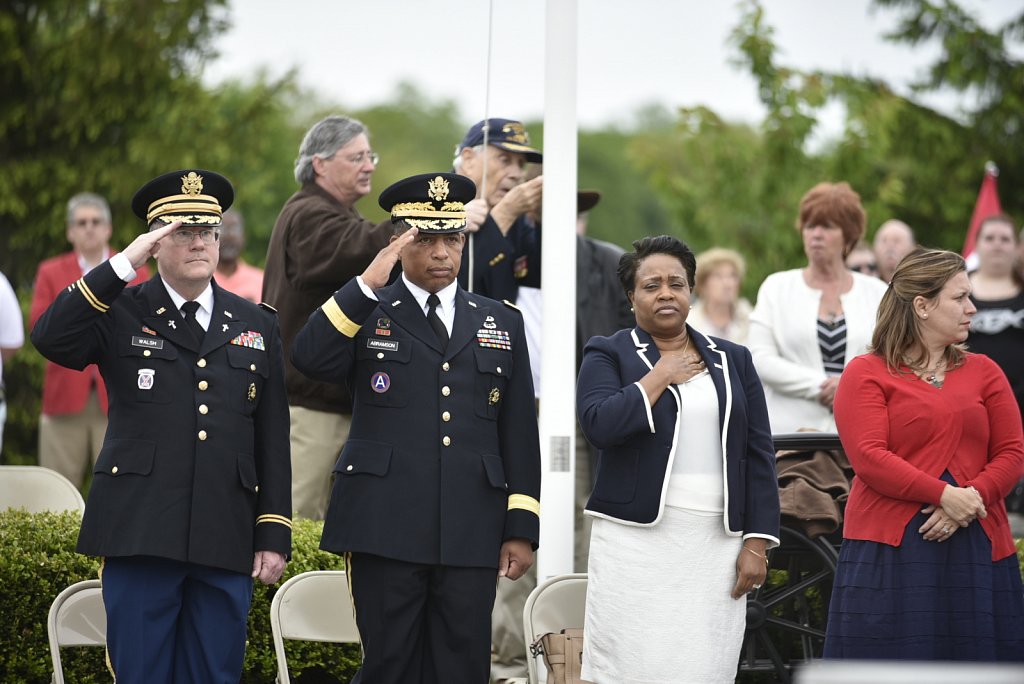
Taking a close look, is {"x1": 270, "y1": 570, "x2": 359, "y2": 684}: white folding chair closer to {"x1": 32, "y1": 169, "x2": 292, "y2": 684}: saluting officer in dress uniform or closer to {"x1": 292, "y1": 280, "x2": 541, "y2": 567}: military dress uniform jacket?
{"x1": 32, "y1": 169, "x2": 292, "y2": 684}: saluting officer in dress uniform

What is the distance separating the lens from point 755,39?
53.7 feet

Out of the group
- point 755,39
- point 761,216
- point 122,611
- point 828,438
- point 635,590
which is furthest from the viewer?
point 761,216

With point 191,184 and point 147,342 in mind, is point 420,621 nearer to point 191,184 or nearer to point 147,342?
point 147,342

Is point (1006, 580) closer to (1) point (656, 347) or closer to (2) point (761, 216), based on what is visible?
(1) point (656, 347)

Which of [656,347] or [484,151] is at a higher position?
[484,151]

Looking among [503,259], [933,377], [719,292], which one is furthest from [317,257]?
[719,292]

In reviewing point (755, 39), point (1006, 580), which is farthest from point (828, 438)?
point (755, 39)

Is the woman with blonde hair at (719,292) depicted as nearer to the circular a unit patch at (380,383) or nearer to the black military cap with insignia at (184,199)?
the circular a unit patch at (380,383)

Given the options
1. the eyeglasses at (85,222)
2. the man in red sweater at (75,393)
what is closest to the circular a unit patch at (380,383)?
the man in red sweater at (75,393)

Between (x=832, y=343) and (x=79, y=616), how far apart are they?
3804 millimetres

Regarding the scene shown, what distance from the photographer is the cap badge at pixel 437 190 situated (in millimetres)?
5320

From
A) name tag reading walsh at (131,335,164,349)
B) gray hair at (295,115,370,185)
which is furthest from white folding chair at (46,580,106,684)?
gray hair at (295,115,370,185)

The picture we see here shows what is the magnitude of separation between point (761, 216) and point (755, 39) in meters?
2.68

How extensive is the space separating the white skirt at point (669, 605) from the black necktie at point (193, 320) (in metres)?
1.61
